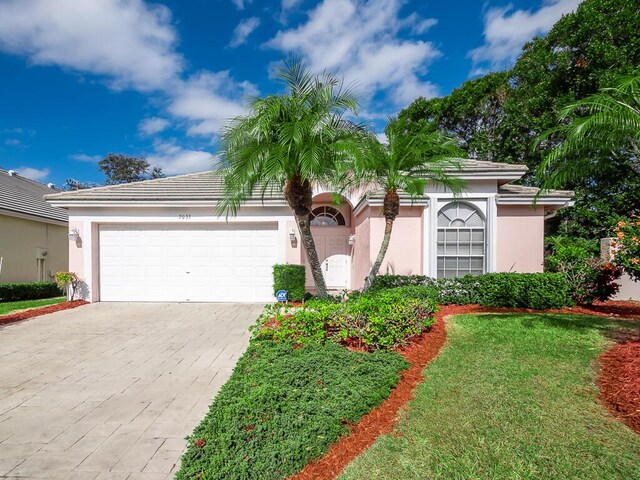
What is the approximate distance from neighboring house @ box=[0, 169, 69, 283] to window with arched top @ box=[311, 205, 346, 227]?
40.3 feet

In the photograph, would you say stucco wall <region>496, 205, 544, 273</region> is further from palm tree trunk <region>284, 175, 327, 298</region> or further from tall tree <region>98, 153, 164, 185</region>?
tall tree <region>98, 153, 164, 185</region>

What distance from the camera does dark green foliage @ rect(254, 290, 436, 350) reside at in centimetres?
515

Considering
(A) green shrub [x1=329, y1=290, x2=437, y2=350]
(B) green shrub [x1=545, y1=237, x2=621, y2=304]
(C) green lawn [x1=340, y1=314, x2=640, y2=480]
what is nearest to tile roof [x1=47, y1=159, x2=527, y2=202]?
(B) green shrub [x1=545, y1=237, x2=621, y2=304]

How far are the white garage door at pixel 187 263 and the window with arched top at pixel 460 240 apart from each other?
5.60 metres

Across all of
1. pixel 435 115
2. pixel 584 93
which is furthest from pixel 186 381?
pixel 435 115

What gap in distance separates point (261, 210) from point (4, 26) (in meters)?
8.50

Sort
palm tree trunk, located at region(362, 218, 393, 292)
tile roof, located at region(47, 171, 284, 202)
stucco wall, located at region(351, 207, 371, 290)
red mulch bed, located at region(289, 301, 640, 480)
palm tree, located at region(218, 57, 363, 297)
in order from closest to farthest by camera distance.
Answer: red mulch bed, located at region(289, 301, 640, 480), palm tree, located at region(218, 57, 363, 297), palm tree trunk, located at region(362, 218, 393, 292), stucco wall, located at region(351, 207, 371, 290), tile roof, located at region(47, 171, 284, 202)

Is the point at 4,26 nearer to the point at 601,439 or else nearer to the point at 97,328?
the point at 97,328

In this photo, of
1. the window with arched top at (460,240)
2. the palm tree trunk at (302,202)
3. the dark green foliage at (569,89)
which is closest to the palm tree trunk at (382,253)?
the palm tree trunk at (302,202)

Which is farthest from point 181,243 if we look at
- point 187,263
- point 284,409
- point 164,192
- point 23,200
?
point 23,200

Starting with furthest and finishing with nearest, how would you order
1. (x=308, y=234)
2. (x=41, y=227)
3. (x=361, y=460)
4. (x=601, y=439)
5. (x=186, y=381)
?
(x=41, y=227) → (x=308, y=234) → (x=186, y=381) → (x=601, y=439) → (x=361, y=460)

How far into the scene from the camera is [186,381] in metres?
4.52

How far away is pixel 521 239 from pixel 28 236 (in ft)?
63.6

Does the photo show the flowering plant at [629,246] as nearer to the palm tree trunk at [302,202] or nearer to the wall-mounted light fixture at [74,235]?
the palm tree trunk at [302,202]
